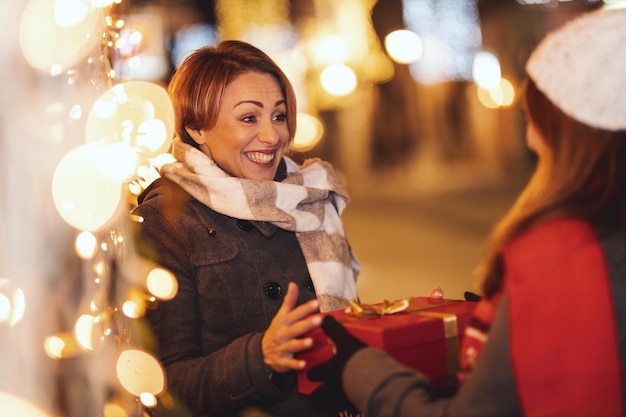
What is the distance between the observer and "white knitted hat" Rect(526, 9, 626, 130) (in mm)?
1828

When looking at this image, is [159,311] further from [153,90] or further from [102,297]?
[153,90]

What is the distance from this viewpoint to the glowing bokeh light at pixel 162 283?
269cm

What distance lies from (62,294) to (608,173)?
139 centimetres

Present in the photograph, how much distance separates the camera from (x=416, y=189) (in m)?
24.6

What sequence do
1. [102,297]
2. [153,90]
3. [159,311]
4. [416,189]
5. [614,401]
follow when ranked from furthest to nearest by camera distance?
[416,189] < [153,90] < [159,311] < [102,297] < [614,401]

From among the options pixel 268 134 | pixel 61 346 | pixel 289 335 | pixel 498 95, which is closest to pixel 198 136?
pixel 268 134

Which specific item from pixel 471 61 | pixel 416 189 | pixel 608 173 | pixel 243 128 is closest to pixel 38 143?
pixel 243 128

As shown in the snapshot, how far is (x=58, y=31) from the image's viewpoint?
7.04ft

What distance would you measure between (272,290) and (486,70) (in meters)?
27.5

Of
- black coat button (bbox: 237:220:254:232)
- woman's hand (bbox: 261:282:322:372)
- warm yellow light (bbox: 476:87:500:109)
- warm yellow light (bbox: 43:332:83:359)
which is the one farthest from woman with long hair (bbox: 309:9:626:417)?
warm yellow light (bbox: 476:87:500:109)

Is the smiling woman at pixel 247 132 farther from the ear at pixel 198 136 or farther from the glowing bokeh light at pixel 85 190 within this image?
the glowing bokeh light at pixel 85 190

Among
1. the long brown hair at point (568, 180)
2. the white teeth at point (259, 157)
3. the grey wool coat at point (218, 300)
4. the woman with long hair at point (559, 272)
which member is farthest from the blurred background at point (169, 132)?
the long brown hair at point (568, 180)

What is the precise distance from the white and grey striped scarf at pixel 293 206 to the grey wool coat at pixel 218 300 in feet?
0.19

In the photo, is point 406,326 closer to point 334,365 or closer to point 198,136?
point 334,365
